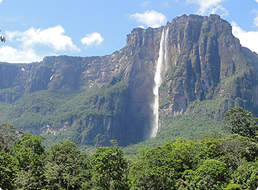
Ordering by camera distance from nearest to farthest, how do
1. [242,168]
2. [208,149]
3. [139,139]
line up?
1. [242,168]
2. [208,149]
3. [139,139]

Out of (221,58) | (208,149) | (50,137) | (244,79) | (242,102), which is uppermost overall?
(221,58)

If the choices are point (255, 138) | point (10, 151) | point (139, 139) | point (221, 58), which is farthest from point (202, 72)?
point (10, 151)

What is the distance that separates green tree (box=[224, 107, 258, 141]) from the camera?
58469mm

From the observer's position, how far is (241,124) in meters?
60.7

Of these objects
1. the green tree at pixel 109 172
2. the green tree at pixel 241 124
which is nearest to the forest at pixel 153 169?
the green tree at pixel 109 172

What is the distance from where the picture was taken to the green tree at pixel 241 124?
192 ft

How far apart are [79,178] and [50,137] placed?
15022 centimetres

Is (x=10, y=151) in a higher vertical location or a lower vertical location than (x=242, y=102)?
lower

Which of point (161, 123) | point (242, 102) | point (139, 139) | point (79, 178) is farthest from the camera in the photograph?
point (139, 139)

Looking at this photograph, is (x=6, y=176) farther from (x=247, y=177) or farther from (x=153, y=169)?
(x=247, y=177)

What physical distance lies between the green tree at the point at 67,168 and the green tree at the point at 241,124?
30.9 metres

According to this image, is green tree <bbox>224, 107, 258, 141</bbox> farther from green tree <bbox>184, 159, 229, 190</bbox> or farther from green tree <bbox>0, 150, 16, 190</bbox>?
green tree <bbox>0, 150, 16, 190</bbox>

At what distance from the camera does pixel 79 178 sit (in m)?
47.9

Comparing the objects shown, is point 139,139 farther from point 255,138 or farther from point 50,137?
point 255,138
